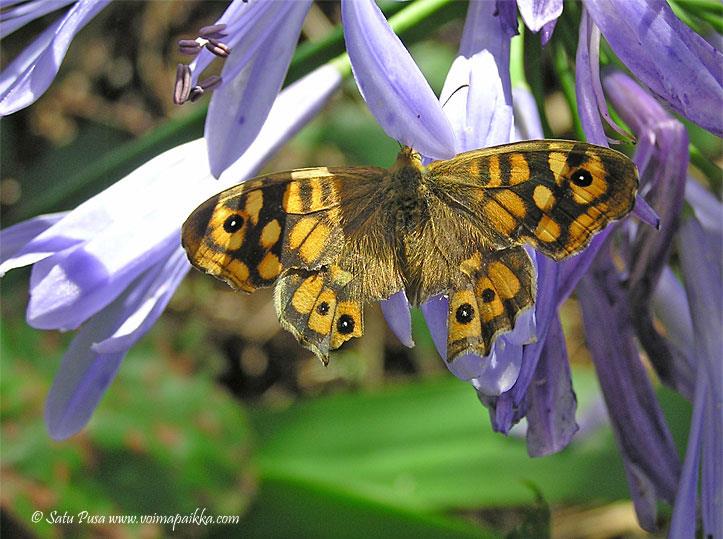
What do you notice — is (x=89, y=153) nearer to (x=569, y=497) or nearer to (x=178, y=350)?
(x=178, y=350)

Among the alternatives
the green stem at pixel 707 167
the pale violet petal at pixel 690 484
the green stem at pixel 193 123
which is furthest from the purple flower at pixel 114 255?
the pale violet petal at pixel 690 484

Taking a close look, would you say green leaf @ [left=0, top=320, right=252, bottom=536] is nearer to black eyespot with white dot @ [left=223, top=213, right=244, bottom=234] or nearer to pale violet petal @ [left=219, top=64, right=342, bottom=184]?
pale violet petal @ [left=219, top=64, right=342, bottom=184]

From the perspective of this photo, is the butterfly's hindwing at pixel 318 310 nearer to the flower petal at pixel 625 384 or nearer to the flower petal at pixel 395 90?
the flower petal at pixel 395 90

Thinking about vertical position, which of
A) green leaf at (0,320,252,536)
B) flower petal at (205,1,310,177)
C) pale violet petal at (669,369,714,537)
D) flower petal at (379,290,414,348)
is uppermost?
flower petal at (205,1,310,177)

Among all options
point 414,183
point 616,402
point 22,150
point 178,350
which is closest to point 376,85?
point 414,183

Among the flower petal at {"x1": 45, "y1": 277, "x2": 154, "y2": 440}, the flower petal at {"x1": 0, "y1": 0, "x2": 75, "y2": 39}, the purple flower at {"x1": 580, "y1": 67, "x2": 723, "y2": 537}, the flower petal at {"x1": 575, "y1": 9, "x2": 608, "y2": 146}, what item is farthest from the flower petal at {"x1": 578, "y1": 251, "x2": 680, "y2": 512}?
the flower petal at {"x1": 0, "y1": 0, "x2": 75, "y2": 39}
